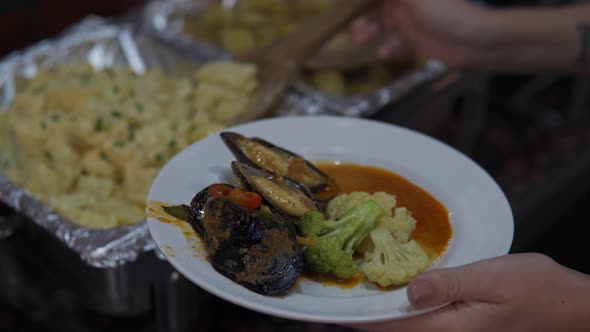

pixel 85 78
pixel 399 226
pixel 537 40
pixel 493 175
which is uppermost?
pixel 85 78

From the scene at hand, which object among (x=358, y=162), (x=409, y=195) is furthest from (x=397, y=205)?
(x=358, y=162)

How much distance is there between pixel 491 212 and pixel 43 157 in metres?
1.33

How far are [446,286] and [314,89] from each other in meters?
1.41

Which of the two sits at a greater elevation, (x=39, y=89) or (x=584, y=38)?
(x=39, y=89)

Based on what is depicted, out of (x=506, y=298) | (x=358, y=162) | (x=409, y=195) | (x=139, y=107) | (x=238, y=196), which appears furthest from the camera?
(x=139, y=107)

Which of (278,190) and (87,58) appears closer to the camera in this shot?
(278,190)

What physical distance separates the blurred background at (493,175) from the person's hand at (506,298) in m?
0.07

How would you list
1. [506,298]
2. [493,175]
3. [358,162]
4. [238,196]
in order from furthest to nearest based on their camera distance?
1. [493,175]
2. [358,162]
3. [238,196]
4. [506,298]

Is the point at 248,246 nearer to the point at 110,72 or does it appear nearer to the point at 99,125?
the point at 99,125

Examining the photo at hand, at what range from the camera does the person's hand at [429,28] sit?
223 centimetres

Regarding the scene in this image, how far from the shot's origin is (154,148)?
70.6 inches

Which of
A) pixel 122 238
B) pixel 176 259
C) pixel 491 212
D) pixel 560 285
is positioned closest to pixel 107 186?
pixel 122 238

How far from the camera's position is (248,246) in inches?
40.2

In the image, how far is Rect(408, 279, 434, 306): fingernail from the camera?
2.95 ft
